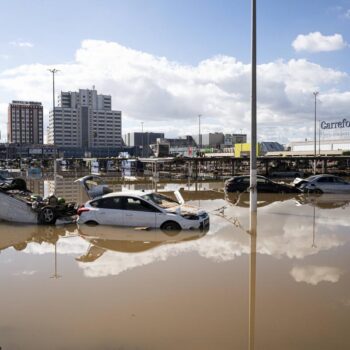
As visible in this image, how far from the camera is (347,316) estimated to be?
6723mm

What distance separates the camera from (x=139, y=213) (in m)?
14.0

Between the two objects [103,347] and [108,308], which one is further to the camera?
[108,308]

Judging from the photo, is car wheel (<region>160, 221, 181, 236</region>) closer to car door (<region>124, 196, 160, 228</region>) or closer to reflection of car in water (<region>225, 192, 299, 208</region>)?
car door (<region>124, 196, 160, 228</region>)

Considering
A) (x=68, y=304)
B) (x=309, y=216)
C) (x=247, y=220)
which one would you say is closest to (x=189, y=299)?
(x=68, y=304)

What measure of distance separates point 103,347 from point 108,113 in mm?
152628

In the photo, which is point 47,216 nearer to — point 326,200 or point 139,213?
point 139,213

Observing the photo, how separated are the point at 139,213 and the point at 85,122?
455 ft

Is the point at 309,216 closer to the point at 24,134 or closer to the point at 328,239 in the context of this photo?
the point at 328,239

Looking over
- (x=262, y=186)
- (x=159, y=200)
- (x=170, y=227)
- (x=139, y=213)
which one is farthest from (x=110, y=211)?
(x=262, y=186)

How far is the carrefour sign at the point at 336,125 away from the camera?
78.1 meters

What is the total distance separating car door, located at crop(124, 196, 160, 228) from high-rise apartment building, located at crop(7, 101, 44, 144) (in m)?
151

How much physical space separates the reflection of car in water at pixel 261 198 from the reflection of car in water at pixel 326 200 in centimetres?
85

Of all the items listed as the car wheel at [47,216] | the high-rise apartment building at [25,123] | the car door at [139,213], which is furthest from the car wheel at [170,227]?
the high-rise apartment building at [25,123]

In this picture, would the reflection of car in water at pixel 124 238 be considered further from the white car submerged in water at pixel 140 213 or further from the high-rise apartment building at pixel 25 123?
the high-rise apartment building at pixel 25 123
